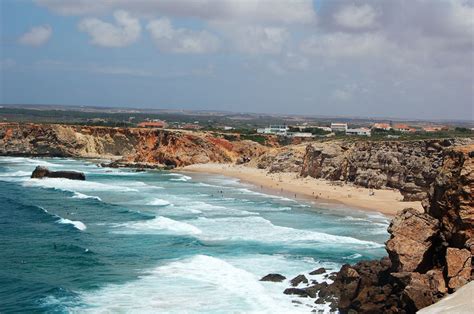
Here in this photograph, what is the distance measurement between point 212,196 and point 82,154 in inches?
2245

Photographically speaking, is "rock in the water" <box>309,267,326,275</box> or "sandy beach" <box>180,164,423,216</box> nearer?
"rock in the water" <box>309,267,326,275</box>

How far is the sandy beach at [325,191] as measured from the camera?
47969 millimetres

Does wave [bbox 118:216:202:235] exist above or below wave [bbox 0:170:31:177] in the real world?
above

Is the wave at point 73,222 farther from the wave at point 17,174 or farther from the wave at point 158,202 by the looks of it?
the wave at point 17,174

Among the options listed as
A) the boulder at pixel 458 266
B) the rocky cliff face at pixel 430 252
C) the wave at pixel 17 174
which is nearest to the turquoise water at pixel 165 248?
the rocky cliff face at pixel 430 252

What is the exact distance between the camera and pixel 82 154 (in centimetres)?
10544

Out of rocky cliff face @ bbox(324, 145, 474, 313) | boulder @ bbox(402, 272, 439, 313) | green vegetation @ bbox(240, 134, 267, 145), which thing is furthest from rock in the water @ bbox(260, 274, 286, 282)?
green vegetation @ bbox(240, 134, 267, 145)

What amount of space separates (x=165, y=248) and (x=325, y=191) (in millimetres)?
28072

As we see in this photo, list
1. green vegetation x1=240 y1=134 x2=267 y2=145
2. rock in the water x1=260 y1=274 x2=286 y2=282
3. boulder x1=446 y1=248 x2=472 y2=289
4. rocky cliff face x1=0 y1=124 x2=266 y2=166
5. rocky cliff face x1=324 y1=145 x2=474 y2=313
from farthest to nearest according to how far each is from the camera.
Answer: green vegetation x1=240 y1=134 x2=267 y2=145 → rocky cliff face x1=0 y1=124 x2=266 y2=166 → rock in the water x1=260 y1=274 x2=286 y2=282 → rocky cliff face x1=324 y1=145 x2=474 y2=313 → boulder x1=446 y1=248 x2=472 y2=289

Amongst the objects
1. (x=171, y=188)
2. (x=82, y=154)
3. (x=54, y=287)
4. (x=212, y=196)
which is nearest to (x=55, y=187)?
(x=171, y=188)

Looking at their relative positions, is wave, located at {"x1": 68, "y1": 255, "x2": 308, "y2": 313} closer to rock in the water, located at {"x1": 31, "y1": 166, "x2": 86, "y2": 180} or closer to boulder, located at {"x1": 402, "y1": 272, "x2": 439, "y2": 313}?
boulder, located at {"x1": 402, "y1": 272, "x2": 439, "y2": 313}

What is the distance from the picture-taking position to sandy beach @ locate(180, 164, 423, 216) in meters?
48.0

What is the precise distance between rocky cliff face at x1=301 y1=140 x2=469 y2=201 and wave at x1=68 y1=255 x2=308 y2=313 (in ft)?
80.8

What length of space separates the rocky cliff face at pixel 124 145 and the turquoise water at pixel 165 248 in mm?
35110
